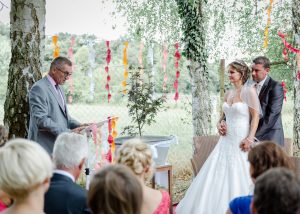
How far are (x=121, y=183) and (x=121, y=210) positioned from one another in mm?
93

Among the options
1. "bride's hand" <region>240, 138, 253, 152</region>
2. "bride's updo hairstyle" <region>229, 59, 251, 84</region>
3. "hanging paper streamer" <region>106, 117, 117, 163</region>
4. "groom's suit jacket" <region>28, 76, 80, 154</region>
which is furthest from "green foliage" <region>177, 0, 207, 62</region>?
"groom's suit jacket" <region>28, 76, 80, 154</region>

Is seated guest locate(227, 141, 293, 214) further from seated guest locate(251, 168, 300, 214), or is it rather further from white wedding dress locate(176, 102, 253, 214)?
white wedding dress locate(176, 102, 253, 214)

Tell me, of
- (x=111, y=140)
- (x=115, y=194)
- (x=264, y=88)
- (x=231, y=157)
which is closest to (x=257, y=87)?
(x=264, y=88)

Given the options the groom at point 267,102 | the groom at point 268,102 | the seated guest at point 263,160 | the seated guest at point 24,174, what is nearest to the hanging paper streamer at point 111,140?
the groom at point 267,102

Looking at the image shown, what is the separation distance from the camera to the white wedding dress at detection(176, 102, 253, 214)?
4703 millimetres

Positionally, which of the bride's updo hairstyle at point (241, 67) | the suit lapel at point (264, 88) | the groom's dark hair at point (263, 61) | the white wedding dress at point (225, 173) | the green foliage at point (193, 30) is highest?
the green foliage at point (193, 30)

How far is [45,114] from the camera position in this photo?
4117 mm

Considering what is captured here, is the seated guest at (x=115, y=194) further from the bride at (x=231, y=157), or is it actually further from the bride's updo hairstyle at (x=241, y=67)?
the bride's updo hairstyle at (x=241, y=67)

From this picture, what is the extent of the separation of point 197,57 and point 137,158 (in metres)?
4.68

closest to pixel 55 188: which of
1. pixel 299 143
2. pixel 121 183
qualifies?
pixel 121 183

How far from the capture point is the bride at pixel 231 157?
15.4ft

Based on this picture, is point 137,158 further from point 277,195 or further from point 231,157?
point 231,157

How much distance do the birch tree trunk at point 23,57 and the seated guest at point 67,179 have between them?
1.73 meters

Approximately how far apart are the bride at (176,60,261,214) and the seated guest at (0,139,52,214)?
2888mm
